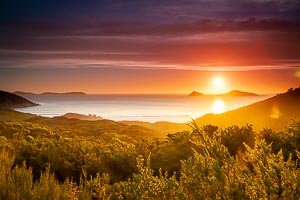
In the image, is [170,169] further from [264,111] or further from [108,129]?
[264,111]

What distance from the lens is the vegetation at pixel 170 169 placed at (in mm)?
5672

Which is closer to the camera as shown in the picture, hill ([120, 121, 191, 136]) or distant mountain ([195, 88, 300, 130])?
distant mountain ([195, 88, 300, 130])

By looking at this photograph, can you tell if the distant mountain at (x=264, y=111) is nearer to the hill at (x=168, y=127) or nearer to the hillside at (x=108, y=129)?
the hill at (x=168, y=127)

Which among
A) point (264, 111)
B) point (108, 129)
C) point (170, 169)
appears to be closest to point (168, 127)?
point (264, 111)

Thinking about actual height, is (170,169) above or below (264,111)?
below

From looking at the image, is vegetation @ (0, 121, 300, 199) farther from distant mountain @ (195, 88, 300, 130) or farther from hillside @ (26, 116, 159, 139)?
distant mountain @ (195, 88, 300, 130)

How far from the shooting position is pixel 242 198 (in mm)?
5941

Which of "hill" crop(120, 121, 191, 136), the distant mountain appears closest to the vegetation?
the distant mountain

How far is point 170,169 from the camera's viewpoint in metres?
17.7

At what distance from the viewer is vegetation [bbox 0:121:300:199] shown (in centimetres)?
567

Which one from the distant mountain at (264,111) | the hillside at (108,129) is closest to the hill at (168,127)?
the distant mountain at (264,111)

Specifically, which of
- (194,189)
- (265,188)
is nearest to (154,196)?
(194,189)

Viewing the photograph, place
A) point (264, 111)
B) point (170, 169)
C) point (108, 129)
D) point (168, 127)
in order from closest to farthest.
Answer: point (170, 169)
point (108, 129)
point (264, 111)
point (168, 127)

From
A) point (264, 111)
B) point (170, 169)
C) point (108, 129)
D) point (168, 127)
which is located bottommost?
point (170, 169)
